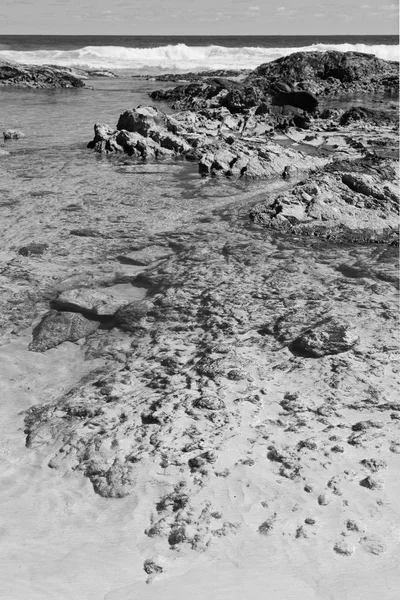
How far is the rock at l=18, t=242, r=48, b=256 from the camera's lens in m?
8.25

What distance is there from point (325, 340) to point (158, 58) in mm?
52798

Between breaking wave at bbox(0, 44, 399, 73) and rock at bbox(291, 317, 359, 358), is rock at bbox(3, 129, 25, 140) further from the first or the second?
breaking wave at bbox(0, 44, 399, 73)

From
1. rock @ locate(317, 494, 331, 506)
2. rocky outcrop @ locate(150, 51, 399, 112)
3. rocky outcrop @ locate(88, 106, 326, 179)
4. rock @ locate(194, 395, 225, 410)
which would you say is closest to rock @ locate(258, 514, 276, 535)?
rock @ locate(317, 494, 331, 506)

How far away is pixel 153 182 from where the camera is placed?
12461 millimetres

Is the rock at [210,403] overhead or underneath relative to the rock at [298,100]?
underneath

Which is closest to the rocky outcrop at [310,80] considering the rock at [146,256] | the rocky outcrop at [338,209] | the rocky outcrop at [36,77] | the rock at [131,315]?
the rocky outcrop at [36,77]

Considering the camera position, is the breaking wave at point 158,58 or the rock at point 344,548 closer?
the rock at point 344,548

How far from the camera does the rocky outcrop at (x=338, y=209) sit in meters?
9.35

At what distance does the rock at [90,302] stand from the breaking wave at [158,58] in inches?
1604

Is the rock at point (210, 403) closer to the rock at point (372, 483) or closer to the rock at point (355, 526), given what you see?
the rock at point (372, 483)

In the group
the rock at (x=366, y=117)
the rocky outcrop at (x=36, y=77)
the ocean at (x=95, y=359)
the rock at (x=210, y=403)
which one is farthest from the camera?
the rocky outcrop at (x=36, y=77)

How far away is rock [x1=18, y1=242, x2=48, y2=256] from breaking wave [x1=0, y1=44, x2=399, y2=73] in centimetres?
3897

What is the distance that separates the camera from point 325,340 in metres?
5.91

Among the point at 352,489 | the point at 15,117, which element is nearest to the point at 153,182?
the point at 352,489
